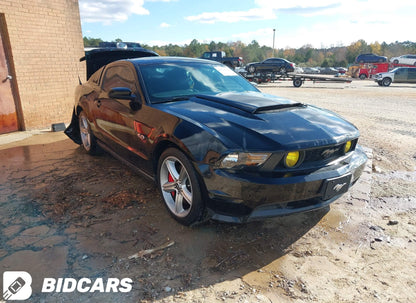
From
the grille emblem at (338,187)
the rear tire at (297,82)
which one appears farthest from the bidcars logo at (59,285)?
the rear tire at (297,82)

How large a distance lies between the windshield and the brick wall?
481cm

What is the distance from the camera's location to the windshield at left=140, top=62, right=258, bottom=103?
3.42m

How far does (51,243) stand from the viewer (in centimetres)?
271

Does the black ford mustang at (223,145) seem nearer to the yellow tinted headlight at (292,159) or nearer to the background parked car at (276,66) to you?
the yellow tinted headlight at (292,159)

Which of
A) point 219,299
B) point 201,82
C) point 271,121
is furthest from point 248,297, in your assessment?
point 201,82

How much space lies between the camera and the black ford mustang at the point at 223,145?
2.38 m

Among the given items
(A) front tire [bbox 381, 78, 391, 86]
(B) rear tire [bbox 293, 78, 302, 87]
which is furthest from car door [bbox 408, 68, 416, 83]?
(B) rear tire [bbox 293, 78, 302, 87]

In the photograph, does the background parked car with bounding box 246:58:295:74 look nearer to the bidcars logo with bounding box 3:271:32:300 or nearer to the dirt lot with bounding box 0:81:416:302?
the dirt lot with bounding box 0:81:416:302

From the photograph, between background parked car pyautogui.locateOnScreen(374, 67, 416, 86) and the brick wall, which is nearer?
the brick wall

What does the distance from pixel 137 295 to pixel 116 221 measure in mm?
1095

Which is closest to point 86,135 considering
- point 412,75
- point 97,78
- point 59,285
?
point 97,78

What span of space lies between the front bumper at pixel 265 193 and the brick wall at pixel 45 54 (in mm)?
6426

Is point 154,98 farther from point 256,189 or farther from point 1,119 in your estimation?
point 1,119

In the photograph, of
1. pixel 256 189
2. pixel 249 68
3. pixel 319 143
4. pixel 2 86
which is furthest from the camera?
pixel 249 68
